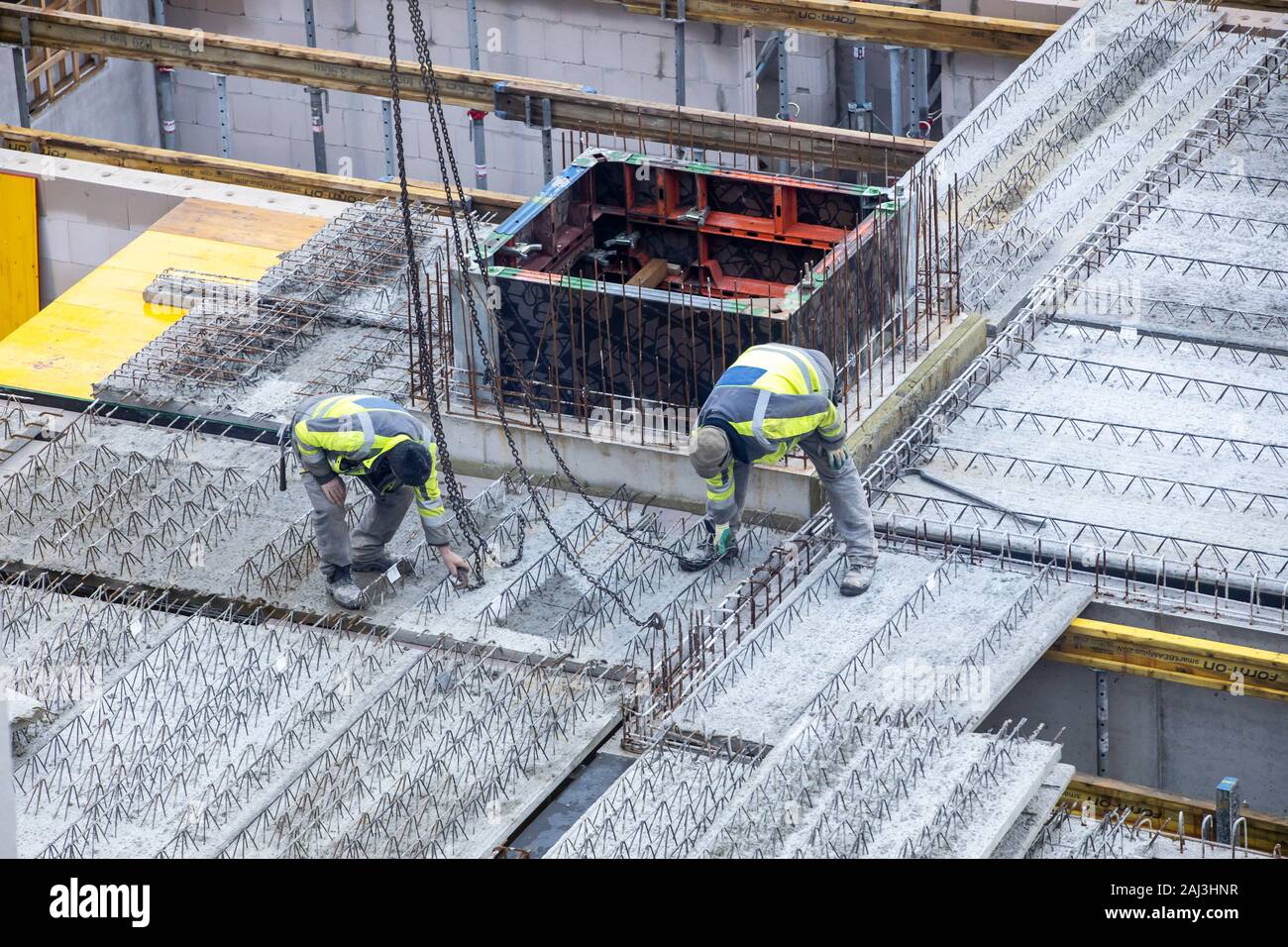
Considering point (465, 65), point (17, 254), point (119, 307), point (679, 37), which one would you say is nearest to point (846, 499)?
point (119, 307)

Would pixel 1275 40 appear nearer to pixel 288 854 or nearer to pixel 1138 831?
pixel 1138 831

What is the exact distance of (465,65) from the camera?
1377 inches

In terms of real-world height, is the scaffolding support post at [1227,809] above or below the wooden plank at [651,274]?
below

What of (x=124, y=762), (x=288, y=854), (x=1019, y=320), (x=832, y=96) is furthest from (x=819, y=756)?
(x=832, y=96)

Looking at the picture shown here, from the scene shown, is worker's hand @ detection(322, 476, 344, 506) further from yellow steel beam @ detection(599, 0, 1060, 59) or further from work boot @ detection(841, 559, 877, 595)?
yellow steel beam @ detection(599, 0, 1060, 59)

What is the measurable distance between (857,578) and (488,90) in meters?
10.5

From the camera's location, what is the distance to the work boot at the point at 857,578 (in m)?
21.1

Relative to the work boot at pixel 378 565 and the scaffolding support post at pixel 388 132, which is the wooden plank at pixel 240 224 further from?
the work boot at pixel 378 565

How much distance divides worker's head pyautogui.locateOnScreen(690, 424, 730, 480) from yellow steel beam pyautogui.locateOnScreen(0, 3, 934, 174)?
26.7 feet

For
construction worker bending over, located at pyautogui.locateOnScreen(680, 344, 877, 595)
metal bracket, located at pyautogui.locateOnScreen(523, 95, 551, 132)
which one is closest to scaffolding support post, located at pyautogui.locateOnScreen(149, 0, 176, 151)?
metal bracket, located at pyautogui.locateOnScreen(523, 95, 551, 132)

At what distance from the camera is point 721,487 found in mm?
21094

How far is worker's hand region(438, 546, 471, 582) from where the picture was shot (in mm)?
21531

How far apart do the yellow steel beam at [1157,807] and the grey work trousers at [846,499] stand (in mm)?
2394

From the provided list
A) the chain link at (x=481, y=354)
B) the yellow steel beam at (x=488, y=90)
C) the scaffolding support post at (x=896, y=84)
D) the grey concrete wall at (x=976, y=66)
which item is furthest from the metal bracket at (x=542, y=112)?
the chain link at (x=481, y=354)
